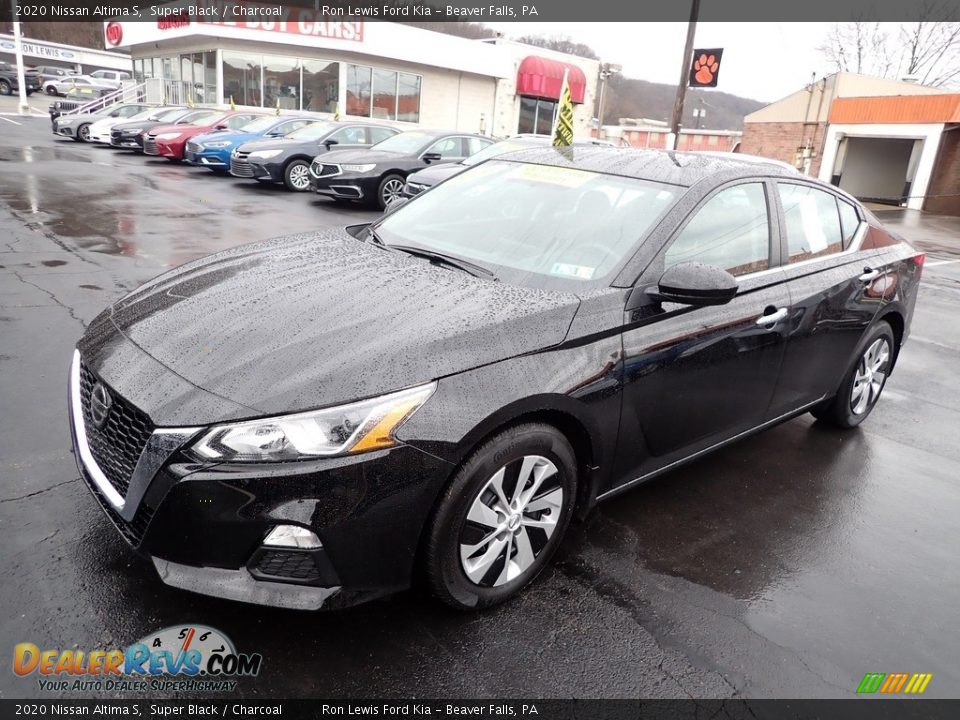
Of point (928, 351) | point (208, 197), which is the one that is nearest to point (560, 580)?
point (928, 351)

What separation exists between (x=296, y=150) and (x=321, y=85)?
56.9 ft

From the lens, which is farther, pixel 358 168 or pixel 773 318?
pixel 358 168

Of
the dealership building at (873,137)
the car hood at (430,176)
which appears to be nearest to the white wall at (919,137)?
the dealership building at (873,137)

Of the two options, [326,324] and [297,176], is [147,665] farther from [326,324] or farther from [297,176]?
[297,176]

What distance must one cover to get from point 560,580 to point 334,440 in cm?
125

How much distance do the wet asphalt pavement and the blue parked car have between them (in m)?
12.5

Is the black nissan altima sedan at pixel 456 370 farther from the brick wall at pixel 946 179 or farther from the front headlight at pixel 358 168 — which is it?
the brick wall at pixel 946 179

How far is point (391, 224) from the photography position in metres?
3.79

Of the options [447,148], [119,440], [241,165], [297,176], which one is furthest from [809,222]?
[241,165]

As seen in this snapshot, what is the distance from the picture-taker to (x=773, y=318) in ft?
11.4

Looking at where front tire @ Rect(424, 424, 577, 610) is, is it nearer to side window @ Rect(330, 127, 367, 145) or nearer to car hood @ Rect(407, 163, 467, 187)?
car hood @ Rect(407, 163, 467, 187)

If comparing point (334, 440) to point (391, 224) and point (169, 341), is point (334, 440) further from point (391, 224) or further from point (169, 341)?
point (391, 224)

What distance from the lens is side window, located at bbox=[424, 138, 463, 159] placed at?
45.5 feet

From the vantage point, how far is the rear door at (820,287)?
3740mm
